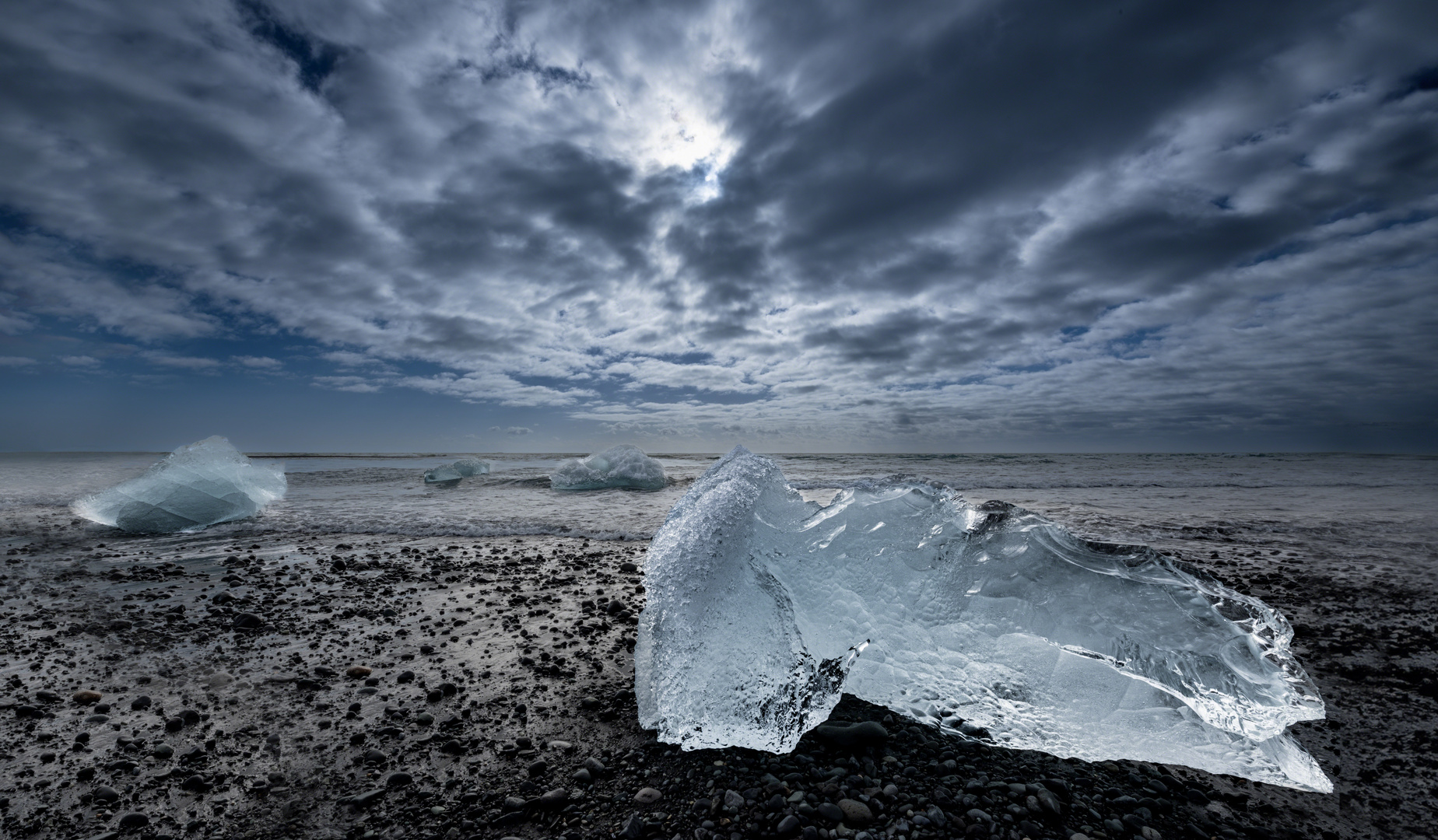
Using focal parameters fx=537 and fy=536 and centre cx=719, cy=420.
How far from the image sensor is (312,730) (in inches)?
116

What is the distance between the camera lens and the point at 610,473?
53.8ft

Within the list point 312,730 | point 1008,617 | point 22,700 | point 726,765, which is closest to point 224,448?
point 22,700

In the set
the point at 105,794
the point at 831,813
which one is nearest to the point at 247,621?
the point at 105,794

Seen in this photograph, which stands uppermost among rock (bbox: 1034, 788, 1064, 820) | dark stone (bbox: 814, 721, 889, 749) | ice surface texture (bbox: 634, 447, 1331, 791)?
ice surface texture (bbox: 634, 447, 1331, 791)

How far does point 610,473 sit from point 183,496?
9321 mm

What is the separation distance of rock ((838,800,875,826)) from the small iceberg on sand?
1872cm

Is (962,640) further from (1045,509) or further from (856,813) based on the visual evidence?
(1045,509)

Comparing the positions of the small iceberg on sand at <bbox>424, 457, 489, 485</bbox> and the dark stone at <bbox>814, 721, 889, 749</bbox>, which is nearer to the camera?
the dark stone at <bbox>814, 721, 889, 749</bbox>

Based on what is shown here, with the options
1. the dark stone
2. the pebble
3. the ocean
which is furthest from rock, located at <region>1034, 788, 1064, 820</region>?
the ocean

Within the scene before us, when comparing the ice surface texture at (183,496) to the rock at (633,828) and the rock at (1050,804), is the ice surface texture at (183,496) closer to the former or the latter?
the rock at (633,828)

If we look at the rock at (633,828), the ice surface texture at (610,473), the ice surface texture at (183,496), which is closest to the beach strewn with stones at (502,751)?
the rock at (633,828)

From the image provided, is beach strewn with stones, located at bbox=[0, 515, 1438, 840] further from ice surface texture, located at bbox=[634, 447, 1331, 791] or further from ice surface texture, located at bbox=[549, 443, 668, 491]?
ice surface texture, located at bbox=[549, 443, 668, 491]

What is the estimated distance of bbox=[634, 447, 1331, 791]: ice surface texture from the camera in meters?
2.66

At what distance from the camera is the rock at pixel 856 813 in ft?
7.18
